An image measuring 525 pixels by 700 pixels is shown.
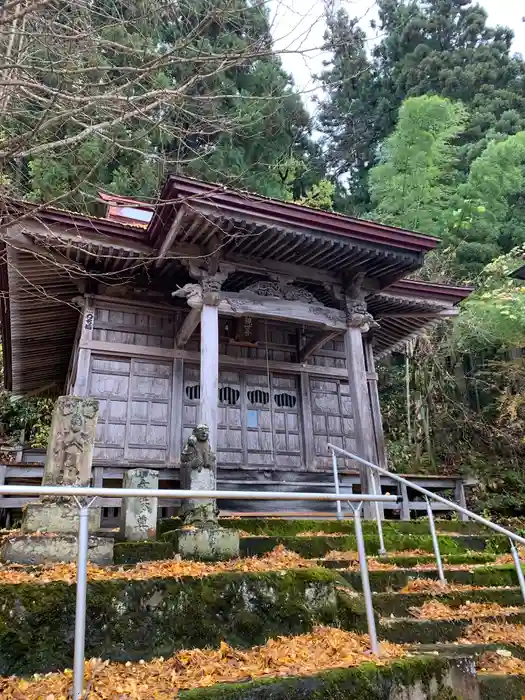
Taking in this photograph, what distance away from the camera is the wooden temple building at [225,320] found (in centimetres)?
763

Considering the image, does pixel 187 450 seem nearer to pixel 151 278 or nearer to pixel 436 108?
pixel 151 278

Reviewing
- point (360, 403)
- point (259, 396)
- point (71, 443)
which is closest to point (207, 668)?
point (71, 443)

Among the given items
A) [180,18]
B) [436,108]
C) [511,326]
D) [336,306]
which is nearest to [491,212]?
[436,108]

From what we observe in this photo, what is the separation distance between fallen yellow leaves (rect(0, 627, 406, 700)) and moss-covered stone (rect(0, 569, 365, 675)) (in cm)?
12

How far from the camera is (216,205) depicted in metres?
7.10

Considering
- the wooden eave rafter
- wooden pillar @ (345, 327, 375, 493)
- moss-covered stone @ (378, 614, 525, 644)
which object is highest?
the wooden eave rafter

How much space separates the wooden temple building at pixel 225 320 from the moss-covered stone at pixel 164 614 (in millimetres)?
3680

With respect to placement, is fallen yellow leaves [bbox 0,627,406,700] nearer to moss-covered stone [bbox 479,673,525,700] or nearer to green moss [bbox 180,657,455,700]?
green moss [bbox 180,657,455,700]

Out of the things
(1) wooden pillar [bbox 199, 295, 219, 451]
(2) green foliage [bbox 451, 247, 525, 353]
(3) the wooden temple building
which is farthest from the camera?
(2) green foliage [bbox 451, 247, 525, 353]

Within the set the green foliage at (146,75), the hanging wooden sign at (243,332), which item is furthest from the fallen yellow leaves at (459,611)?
the hanging wooden sign at (243,332)

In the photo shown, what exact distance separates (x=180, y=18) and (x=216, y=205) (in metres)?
2.47

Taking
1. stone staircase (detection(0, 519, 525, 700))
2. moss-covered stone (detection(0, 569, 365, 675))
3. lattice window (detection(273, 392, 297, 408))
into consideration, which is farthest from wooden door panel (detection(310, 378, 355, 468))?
moss-covered stone (detection(0, 569, 365, 675))

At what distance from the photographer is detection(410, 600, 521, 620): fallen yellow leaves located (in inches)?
173

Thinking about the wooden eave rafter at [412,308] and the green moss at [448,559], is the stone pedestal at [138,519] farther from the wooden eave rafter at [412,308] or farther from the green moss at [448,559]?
the wooden eave rafter at [412,308]
